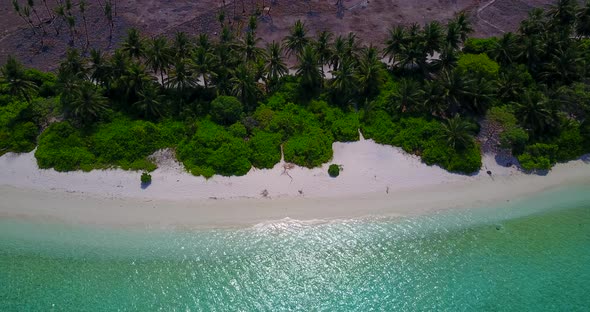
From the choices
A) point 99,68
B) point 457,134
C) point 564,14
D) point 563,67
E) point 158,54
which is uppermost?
point 564,14

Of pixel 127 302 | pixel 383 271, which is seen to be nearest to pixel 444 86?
pixel 383 271

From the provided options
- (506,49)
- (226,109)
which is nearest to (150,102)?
(226,109)

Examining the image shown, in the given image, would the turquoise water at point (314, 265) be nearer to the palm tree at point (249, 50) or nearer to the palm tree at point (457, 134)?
the palm tree at point (457, 134)

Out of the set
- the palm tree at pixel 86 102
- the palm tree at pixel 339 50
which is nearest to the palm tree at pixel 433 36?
the palm tree at pixel 339 50

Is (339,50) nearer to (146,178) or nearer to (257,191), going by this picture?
(257,191)

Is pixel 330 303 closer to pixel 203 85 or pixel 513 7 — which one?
pixel 203 85

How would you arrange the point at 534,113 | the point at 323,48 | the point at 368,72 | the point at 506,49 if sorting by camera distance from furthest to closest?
1. the point at 506,49
2. the point at 323,48
3. the point at 368,72
4. the point at 534,113
